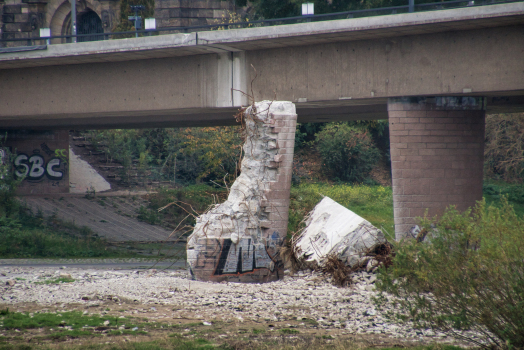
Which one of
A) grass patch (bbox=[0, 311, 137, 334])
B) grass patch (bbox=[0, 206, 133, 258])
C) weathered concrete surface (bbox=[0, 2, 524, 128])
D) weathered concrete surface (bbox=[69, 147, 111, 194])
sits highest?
weathered concrete surface (bbox=[0, 2, 524, 128])

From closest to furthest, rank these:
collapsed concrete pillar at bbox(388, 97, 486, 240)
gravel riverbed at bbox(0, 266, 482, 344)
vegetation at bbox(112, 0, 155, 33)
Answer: gravel riverbed at bbox(0, 266, 482, 344) < collapsed concrete pillar at bbox(388, 97, 486, 240) < vegetation at bbox(112, 0, 155, 33)

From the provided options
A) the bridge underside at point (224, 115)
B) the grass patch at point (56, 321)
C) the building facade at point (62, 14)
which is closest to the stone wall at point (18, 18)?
the building facade at point (62, 14)

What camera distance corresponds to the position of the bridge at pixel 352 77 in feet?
43.8

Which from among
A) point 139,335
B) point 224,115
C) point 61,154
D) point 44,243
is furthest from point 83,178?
point 139,335

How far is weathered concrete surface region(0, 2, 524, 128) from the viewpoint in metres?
13.2

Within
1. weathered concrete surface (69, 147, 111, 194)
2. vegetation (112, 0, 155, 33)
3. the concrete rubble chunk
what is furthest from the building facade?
the concrete rubble chunk

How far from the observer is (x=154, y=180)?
36.1 m

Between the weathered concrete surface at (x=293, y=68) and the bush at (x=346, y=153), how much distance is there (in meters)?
17.1

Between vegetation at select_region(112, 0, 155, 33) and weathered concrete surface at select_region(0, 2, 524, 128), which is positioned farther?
vegetation at select_region(112, 0, 155, 33)

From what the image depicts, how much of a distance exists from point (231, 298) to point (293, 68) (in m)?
7.42

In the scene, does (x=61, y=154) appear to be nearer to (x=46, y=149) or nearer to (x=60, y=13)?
(x=46, y=149)

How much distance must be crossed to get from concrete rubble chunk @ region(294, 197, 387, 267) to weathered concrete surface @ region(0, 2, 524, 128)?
11.0ft

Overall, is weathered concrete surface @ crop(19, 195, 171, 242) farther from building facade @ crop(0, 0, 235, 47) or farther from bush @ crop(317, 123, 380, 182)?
building facade @ crop(0, 0, 235, 47)

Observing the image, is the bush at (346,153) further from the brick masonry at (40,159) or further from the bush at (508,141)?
the brick masonry at (40,159)
